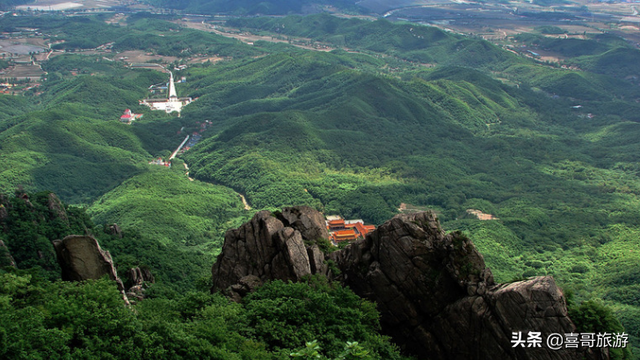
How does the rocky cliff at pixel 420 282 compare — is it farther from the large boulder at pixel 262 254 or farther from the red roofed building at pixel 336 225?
the red roofed building at pixel 336 225

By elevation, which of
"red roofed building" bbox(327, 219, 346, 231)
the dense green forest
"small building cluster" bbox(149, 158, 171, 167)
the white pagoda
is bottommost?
the white pagoda

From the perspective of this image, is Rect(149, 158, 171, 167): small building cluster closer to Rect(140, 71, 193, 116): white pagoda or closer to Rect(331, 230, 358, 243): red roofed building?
Rect(140, 71, 193, 116): white pagoda

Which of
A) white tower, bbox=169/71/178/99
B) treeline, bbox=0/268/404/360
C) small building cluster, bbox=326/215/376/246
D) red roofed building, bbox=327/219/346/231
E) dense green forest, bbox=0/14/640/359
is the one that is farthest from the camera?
white tower, bbox=169/71/178/99

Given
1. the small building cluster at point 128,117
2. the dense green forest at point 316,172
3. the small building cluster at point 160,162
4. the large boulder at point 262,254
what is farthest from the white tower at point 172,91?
the large boulder at point 262,254

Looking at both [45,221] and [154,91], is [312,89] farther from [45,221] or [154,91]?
[45,221]

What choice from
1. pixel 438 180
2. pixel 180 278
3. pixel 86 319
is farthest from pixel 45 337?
pixel 438 180

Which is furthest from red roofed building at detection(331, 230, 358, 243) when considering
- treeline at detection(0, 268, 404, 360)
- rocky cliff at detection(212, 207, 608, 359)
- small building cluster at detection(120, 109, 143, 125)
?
small building cluster at detection(120, 109, 143, 125)

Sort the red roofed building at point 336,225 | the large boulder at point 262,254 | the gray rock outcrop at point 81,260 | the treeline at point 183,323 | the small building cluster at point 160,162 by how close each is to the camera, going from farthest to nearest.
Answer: the small building cluster at point 160,162 → the red roofed building at point 336,225 → the large boulder at point 262,254 → the gray rock outcrop at point 81,260 → the treeline at point 183,323

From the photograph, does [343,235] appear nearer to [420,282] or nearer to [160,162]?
[420,282]
